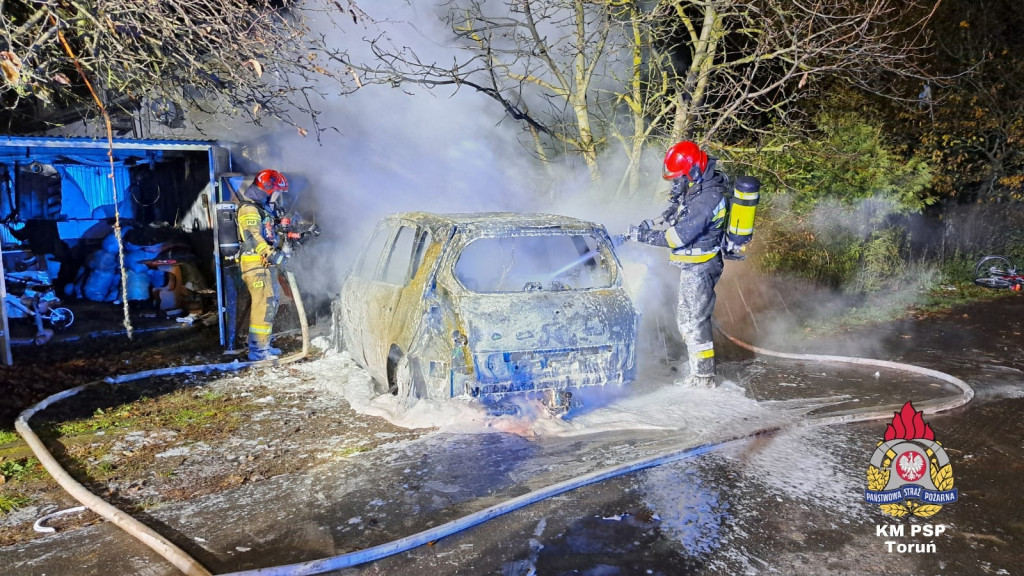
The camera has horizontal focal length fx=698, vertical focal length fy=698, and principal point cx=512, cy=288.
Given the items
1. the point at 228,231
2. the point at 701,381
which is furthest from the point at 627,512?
the point at 228,231

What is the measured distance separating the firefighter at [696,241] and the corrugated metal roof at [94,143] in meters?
5.37

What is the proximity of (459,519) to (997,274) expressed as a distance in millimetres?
13476

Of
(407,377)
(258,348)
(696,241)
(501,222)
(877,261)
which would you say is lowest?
(258,348)

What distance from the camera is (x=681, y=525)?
3.98 metres

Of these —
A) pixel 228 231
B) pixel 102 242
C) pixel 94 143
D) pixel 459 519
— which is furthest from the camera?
pixel 102 242

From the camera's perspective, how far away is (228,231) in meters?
8.24

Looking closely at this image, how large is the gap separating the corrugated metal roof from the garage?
1.45 ft

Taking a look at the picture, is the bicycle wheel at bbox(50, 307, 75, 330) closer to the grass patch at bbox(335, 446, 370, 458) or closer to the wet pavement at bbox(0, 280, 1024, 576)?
the grass patch at bbox(335, 446, 370, 458)

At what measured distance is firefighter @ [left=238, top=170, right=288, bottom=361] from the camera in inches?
307

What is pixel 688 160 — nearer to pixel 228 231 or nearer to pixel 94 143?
pixel 228 231

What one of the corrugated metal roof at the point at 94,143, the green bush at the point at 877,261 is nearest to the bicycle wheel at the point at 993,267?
the green bush at the point at 877,261

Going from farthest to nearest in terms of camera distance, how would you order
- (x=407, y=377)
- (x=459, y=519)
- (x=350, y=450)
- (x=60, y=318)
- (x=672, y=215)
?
(x=60, y=318)
(x=672, y=215)
(x=407, y=377)
(x=350, y=450)
(x=459, y=519)

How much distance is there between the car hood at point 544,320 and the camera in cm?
523

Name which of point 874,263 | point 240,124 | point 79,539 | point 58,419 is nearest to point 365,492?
point 79,539
